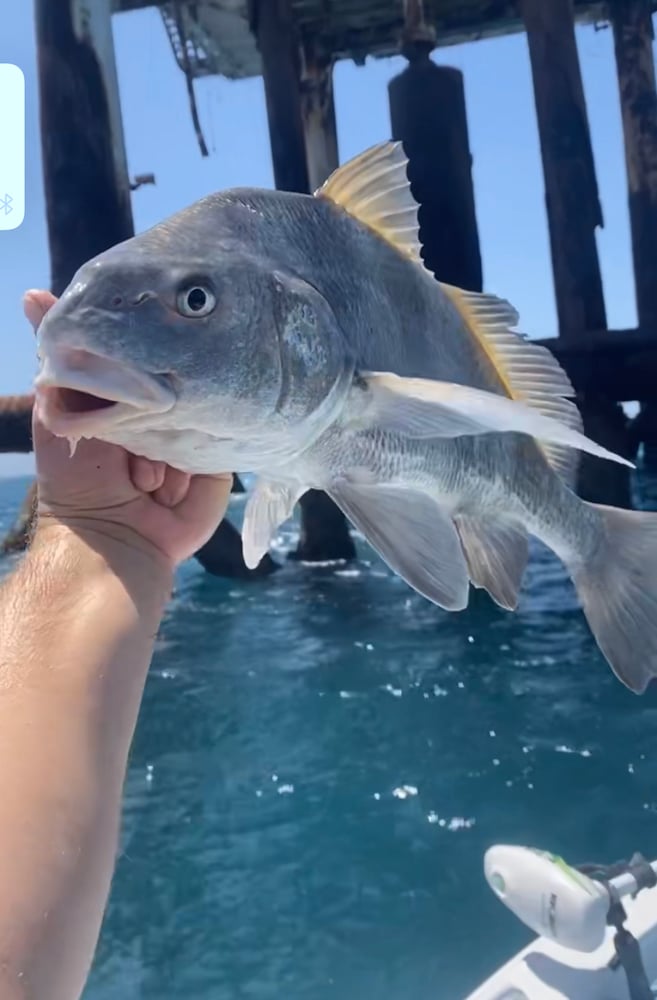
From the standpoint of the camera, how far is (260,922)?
3.52 meters

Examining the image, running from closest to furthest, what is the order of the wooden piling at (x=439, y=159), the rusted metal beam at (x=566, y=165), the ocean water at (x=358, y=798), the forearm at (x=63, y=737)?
1. the forearm at (x=63, y=737)
2. the ocean water at (x=358, y=798)
3. the wooden piling at (x=439, y=159)
4. the rusted metal beam at (x=566, y=165)

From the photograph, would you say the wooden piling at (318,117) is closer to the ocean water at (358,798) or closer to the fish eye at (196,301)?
the ocean water at (358,798)

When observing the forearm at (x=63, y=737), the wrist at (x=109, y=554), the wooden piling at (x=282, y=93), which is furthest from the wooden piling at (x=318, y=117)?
the forearm at (x=63, y=737)

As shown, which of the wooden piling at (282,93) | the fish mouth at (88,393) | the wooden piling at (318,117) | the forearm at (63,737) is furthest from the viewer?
the wooden piling at (318,117)

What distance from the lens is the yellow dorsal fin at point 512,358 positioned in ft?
5.92

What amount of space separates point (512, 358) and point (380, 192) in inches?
15.5

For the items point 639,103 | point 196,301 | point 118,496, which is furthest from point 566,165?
point 196,301

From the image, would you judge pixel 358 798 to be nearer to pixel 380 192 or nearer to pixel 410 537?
pixel 410 537

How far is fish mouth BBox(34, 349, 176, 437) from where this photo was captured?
3.86ft

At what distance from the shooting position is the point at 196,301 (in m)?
1.33

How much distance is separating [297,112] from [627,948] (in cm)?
672

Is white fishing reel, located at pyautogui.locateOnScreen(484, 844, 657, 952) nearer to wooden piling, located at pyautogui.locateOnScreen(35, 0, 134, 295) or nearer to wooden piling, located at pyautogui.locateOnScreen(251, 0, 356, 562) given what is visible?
wooden piling, located at pyautogui.locateOnScreen(35, 0, 134, 295)

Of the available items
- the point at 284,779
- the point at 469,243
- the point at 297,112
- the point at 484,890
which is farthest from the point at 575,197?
the point at 484,890

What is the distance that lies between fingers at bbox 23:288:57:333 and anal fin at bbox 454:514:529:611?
33.2 inches
